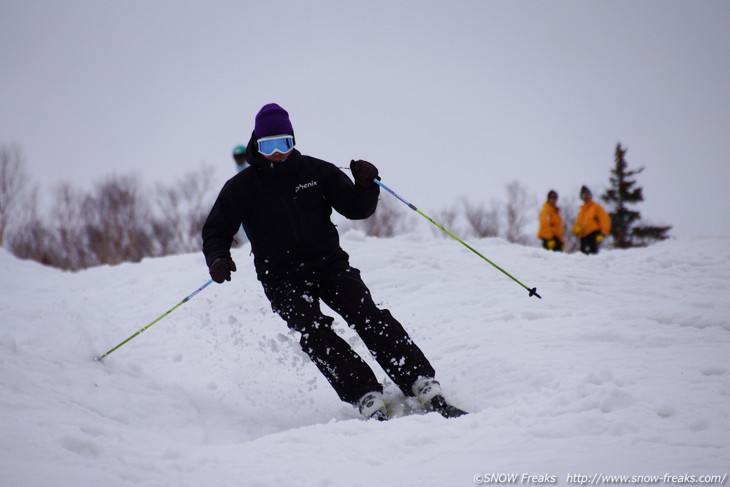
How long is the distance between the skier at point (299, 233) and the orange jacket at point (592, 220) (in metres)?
8.56

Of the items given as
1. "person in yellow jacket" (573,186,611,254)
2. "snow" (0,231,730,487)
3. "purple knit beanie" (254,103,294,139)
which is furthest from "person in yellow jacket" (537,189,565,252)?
"purple knit beanie" (254,103,294,139)

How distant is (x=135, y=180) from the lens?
30.2m

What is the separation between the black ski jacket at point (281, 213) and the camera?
11.0 ft

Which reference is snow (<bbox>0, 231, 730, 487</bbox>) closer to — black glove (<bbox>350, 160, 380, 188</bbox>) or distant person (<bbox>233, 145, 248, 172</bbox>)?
black glove (<bbox>350, 160, 380, 188</bbox>)

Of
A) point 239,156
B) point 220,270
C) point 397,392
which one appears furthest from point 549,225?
point 220,270

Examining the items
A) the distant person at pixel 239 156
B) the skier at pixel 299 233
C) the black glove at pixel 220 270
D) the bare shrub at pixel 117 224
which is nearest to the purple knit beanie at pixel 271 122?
the skier at pixel 299 233

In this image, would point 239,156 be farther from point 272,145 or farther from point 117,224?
point 117,224

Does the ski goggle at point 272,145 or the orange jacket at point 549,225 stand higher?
the ski goggle at point 272,145

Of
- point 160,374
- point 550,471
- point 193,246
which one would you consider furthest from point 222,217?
point 193,246

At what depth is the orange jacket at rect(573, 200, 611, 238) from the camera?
34.6 ft

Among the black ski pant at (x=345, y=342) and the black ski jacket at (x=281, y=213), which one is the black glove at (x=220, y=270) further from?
the black ski pant at (x=345, y=342)

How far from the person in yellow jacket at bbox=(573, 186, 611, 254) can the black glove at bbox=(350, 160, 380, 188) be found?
28.0ft

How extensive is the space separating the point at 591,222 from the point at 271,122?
9034mm

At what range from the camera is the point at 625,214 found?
89.6 feet
